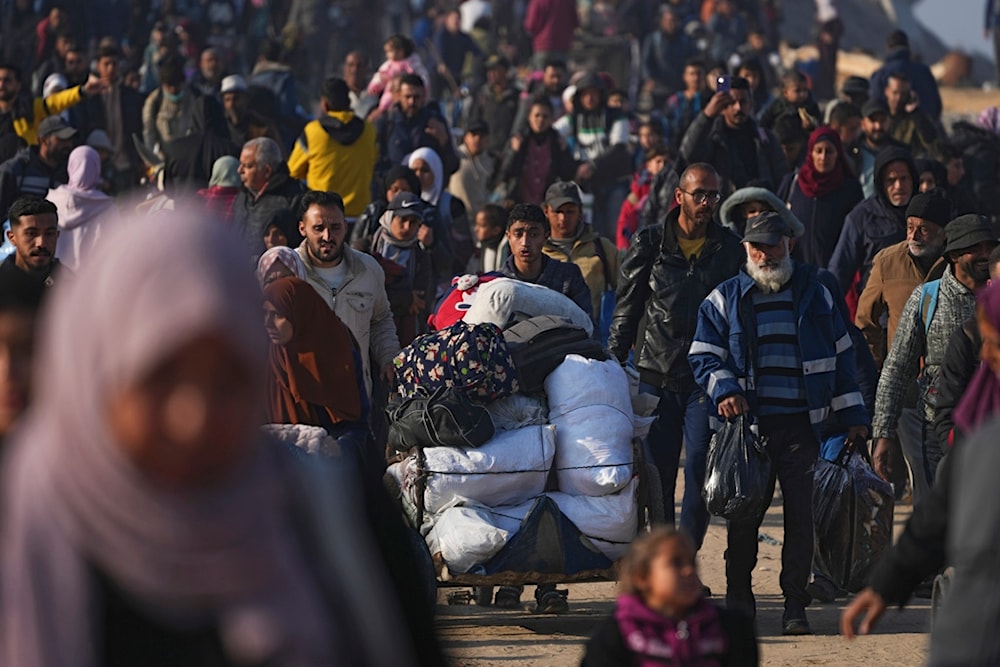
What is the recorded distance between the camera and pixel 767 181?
44.2ft

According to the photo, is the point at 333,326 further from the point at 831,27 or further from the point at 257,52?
the point at 831,27

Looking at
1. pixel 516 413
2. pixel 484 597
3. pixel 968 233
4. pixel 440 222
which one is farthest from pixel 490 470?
pixel 440 222

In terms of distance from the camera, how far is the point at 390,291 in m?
11.1

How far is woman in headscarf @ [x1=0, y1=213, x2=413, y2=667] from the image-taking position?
2.37 meters

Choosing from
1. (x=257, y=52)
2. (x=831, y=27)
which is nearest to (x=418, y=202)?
(x=257, y=52)

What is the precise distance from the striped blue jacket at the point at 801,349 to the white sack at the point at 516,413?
2.21 ft

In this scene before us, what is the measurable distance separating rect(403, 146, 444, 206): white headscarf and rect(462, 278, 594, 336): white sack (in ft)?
16.8

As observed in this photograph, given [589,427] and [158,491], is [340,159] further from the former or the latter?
[158,491]

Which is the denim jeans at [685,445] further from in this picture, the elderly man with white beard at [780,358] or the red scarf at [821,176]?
the red scarf at [821,176]

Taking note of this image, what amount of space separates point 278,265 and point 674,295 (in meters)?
1.88

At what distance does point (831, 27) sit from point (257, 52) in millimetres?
8050

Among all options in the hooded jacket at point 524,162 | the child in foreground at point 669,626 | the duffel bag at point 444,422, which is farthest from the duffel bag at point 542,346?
the hooded jacket at point 524,162

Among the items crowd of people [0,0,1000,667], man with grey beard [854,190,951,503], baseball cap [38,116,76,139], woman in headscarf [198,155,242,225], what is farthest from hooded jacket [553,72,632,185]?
man with grey beard [854,190,951,503]

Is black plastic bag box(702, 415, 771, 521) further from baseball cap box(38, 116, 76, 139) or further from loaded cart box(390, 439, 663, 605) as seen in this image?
baseball cap box(38, 116, 76, 139)
